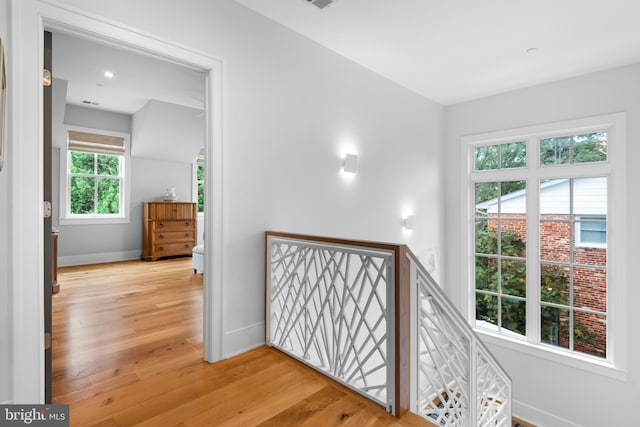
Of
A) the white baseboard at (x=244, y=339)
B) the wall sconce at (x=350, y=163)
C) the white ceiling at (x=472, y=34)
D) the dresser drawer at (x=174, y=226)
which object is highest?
the white ceiling at (x=472, y=34)

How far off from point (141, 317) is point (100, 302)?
0.77 m

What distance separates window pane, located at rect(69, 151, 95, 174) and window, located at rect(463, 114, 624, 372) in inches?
246

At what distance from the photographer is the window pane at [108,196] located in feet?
19.4

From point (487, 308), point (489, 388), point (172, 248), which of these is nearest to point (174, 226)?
point (172, 248)

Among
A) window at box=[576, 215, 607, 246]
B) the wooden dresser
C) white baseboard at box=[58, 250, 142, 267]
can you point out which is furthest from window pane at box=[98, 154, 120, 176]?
window at box=[576, 215, 607, 246]

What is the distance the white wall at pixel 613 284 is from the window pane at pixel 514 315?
0.99 feet

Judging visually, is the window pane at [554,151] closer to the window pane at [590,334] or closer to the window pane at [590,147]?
the window pane at [590,147]

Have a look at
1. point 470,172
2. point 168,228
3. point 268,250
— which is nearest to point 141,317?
point 268,250

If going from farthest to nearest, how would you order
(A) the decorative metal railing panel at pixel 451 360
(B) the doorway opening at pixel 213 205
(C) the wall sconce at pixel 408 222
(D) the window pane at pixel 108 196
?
(D) the window pane at pixel 108 196
(C) the wall sconce at pixel 408 222
(B) the doorway opening at pixel 213 205
(A) the decorative metal railing panel at pixel 451 360

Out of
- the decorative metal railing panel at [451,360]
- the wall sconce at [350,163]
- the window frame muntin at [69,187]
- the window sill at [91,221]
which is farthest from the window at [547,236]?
the window sill at [91,221]

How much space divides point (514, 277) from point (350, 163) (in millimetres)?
2817

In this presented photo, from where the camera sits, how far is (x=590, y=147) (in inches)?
149

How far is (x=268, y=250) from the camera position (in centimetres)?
245

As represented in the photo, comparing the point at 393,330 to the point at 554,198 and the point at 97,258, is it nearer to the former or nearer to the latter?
the point at 554,198
